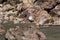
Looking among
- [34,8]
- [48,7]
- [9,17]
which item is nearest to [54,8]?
[48,7]

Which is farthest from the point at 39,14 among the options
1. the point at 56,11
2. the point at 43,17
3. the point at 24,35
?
the point at 24,35

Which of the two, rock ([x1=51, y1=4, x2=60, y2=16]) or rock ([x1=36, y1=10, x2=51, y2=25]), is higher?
rock ([x1=51, y1=4, x2=60, y2=16])

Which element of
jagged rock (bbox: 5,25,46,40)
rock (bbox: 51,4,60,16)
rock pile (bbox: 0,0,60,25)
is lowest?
rock pile (bbox: 0,0,60,25)

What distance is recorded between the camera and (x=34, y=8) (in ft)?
187

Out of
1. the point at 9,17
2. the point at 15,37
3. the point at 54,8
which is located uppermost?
the point at 15,37

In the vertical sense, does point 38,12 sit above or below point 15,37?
below

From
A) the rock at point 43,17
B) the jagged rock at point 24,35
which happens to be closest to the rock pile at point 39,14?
the rock at point 43,17

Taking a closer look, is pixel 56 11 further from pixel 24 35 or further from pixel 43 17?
pixel 24 35

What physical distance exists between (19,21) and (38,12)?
4.91 m

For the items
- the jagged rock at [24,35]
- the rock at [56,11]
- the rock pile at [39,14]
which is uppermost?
the jagged rock at [24,35]

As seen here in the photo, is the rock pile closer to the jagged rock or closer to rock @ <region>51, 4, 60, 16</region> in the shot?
rock @ <region>51, 4, 60, 16</region>

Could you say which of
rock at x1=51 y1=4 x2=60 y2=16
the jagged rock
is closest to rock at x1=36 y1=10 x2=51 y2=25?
rock at x1=51 y1=4 x2=60 y2=16

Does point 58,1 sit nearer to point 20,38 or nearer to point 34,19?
point 34,19

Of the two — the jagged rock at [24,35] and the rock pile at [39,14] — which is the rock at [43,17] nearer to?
the rock pile at [39,14]
